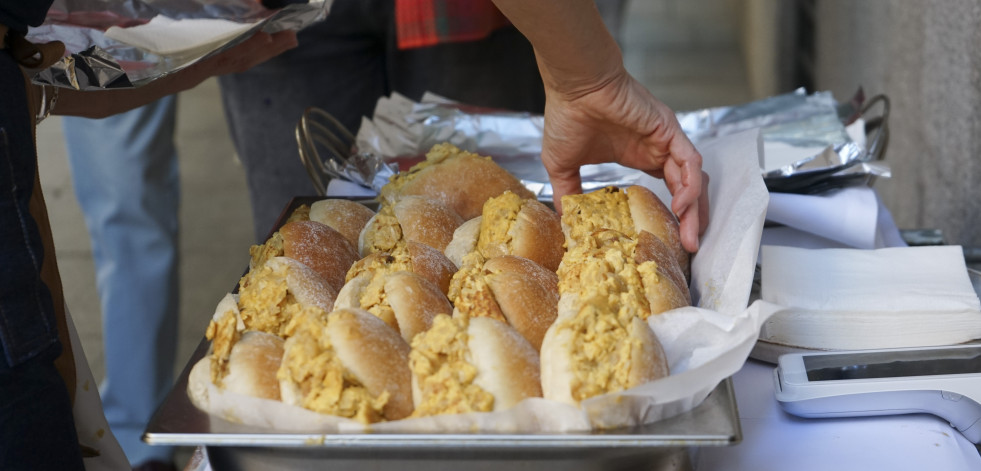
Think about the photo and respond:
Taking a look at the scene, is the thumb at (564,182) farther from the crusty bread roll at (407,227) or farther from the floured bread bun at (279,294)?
the floured bread bun at (279,294)

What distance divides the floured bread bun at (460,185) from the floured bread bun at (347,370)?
0.50 m

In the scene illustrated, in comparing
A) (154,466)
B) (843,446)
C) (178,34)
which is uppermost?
(178,34)

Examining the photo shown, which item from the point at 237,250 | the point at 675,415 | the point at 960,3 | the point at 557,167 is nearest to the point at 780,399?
the point at 675,415

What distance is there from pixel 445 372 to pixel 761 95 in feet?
15.3

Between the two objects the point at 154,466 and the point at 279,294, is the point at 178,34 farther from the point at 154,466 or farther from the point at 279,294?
the point at 154,466

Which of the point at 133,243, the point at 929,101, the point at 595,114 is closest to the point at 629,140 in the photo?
the point at 595,114

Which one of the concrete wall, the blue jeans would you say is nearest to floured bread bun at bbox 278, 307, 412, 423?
the concrete wall

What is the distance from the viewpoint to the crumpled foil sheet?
1743 mm

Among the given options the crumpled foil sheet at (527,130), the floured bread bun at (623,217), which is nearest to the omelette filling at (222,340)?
the floured bread bun at (623,217)

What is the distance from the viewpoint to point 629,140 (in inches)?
52.6

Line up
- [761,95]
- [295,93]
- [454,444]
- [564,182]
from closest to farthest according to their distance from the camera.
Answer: [454,444]
[564,182]
[295,93]
[761,95]

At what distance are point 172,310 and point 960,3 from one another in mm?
2287

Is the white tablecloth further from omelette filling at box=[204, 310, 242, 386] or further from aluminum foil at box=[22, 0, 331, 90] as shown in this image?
aluminum foil at box=[22, 0, 331, 90]

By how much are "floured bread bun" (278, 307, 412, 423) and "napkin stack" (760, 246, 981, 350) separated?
51cm
